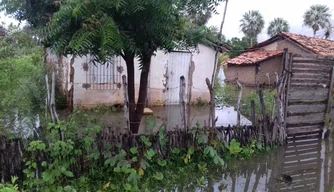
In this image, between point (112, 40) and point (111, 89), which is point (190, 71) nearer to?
point (111, 89)

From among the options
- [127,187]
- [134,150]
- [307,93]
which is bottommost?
[127,187]

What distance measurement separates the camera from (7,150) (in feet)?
12.8

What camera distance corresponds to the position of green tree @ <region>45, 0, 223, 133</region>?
3.69 m

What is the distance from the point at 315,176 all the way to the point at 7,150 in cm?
479

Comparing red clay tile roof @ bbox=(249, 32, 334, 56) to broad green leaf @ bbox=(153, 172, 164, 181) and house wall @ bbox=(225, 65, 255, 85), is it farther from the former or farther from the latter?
broad green leaf @ bbox=(153, 172, 164, 181)

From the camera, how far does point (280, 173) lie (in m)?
5.00

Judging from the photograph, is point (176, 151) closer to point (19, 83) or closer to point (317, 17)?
point (19, 83)

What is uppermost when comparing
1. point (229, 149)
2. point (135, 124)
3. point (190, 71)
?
point (190, 71)

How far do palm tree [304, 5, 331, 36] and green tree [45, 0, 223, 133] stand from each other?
34.0 m

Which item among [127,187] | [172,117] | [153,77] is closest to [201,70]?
[153,77]

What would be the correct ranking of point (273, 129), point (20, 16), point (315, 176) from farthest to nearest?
point (20, 16)
point (273, 129)
point (315, 176)

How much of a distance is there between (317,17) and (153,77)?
3092cm

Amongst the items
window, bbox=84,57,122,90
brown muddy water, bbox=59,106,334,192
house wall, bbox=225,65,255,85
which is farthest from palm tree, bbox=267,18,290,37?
brown muddy water, bbox=59,106,334,192

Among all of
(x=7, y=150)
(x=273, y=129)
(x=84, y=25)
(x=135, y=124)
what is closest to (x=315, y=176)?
(x=273, y=129)
